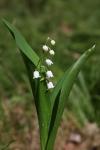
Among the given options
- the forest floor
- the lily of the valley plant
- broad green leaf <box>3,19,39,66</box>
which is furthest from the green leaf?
the forest floor

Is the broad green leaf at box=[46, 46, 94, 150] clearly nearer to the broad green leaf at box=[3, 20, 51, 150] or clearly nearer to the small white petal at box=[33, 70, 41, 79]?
the broad green leaf at box=[3, 20, 51, 150]

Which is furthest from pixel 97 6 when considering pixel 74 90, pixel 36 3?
pixel 74 90

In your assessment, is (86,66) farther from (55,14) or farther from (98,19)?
(55,14)

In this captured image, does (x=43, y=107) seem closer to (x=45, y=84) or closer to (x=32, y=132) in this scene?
(x=45, y=84)

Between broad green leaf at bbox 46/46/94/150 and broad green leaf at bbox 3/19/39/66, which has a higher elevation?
broad green leaf at bbox 3/19/39/66

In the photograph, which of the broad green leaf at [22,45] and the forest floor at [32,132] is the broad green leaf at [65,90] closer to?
the broad green leaf at [22,45]

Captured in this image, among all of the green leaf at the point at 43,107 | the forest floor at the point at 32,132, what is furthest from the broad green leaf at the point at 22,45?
the forest floor at the point at 32,132
